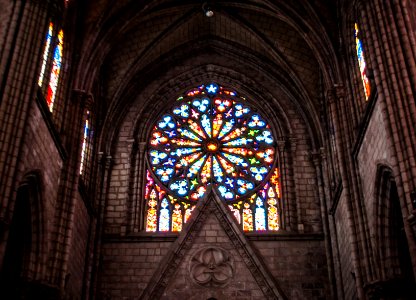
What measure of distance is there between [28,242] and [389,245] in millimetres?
7321

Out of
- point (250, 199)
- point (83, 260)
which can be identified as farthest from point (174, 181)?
point (83, 260)

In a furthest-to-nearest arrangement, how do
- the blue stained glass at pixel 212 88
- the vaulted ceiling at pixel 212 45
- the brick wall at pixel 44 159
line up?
the blue stained glass at pixel 212 88
the vaulted ceiling at pixel 212 45
the brick wall at pixel 44 159

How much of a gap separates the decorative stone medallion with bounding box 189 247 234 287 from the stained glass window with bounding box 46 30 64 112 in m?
5.50

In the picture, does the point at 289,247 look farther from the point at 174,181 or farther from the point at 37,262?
the point at 37,262

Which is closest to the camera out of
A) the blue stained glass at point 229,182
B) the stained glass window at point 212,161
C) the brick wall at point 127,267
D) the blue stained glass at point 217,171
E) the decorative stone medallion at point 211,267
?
the decorative stone medallion at point 211,267

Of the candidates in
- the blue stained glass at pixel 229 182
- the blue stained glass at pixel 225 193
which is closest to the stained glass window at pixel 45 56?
the blue stained glass at pixel 225 193

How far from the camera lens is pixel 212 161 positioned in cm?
1962

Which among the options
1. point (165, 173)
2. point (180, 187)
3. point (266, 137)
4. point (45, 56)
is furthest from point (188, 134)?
point (45, 56)

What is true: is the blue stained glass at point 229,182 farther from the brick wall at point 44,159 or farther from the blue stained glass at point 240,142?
the brick wall at point 44,159

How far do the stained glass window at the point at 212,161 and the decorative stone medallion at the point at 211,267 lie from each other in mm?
1296

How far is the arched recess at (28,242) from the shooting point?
12938 mm

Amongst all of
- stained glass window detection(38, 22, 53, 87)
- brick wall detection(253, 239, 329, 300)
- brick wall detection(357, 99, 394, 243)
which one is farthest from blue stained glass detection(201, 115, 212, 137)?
stained glass window detection(38, 22, 53, 87)

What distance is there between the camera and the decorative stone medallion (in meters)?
16.6

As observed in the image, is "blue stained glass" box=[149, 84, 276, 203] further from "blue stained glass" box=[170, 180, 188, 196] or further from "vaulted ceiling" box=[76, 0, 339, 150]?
"vaulted ceiling" box=[76, 0, 339, 150]
